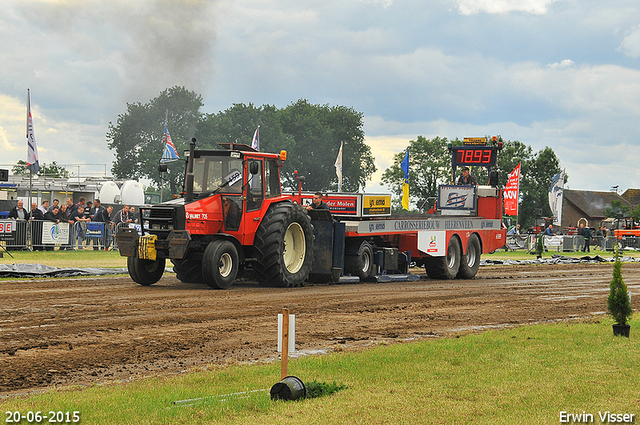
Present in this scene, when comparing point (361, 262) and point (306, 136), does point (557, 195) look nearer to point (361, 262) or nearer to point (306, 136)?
point (361, 262)

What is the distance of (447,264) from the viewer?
68.5 feet

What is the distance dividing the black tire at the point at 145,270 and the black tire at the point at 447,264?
27.0ft

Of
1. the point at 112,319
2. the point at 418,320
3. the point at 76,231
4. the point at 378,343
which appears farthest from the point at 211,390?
the point at 76,231

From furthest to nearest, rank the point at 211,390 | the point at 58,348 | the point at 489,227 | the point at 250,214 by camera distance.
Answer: the point at 489,227 → the point at 250,214 → the point at 58,348 → the point at 211,390

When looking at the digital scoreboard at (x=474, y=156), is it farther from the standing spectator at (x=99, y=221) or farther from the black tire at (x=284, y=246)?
the standing spectator at (x=99, y=221)

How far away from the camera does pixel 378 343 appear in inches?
362

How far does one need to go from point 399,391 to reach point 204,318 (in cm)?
522

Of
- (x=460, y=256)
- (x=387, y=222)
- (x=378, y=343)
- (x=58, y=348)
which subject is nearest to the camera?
(x=58, y=348)

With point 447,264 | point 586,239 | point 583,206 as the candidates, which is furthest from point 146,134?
point 447,264

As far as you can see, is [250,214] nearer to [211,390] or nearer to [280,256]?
[280,256]

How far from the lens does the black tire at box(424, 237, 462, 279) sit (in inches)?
816

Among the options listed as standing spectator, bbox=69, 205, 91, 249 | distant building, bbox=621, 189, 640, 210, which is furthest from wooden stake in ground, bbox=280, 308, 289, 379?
distant building, bbox=621, 189, 640, 210

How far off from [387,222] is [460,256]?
346 centimetres

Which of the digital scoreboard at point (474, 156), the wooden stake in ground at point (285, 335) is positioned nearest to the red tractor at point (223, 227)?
the wooden stake in ground at point (285, 335)
